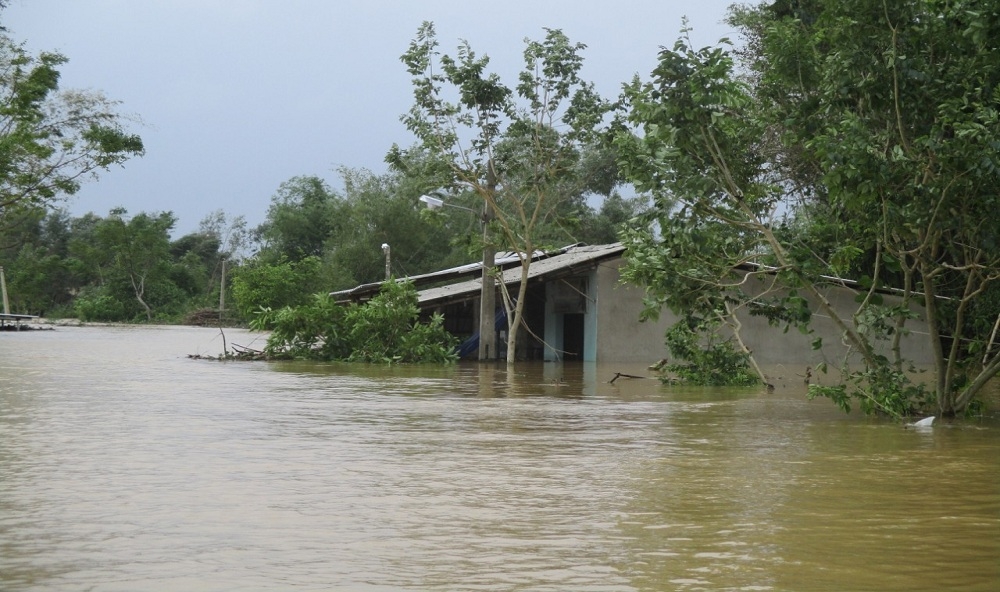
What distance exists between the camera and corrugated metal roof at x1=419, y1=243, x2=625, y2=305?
2802 centimetres

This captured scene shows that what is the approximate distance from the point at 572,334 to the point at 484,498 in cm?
2348

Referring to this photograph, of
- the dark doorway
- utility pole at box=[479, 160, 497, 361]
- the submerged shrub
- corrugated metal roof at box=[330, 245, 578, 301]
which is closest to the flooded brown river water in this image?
the submerged shrub

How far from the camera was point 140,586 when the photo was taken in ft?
16.6

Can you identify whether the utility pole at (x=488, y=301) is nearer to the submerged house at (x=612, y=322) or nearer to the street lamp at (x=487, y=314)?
the street lamp at (x=487, y=314)

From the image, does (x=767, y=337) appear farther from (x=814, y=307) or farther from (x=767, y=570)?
(x=767, y=570)

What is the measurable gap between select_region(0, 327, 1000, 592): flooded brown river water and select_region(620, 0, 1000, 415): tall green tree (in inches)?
57.4

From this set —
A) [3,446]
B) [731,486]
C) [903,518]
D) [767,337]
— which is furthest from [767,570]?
[767,337]

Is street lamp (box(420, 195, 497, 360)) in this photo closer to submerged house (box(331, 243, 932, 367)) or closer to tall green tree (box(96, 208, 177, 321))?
submerged house (box(331, 243, 932, 367))

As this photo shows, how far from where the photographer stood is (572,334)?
30906 millimetres

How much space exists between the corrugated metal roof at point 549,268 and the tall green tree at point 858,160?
41.3ft

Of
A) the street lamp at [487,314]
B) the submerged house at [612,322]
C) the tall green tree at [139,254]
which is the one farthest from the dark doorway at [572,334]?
the tall green tree at [139,254]

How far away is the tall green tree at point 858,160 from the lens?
11.1 meters

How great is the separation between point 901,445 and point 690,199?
3.89 meters

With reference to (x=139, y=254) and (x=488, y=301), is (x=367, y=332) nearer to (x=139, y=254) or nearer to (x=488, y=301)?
(x=488, y=301)
